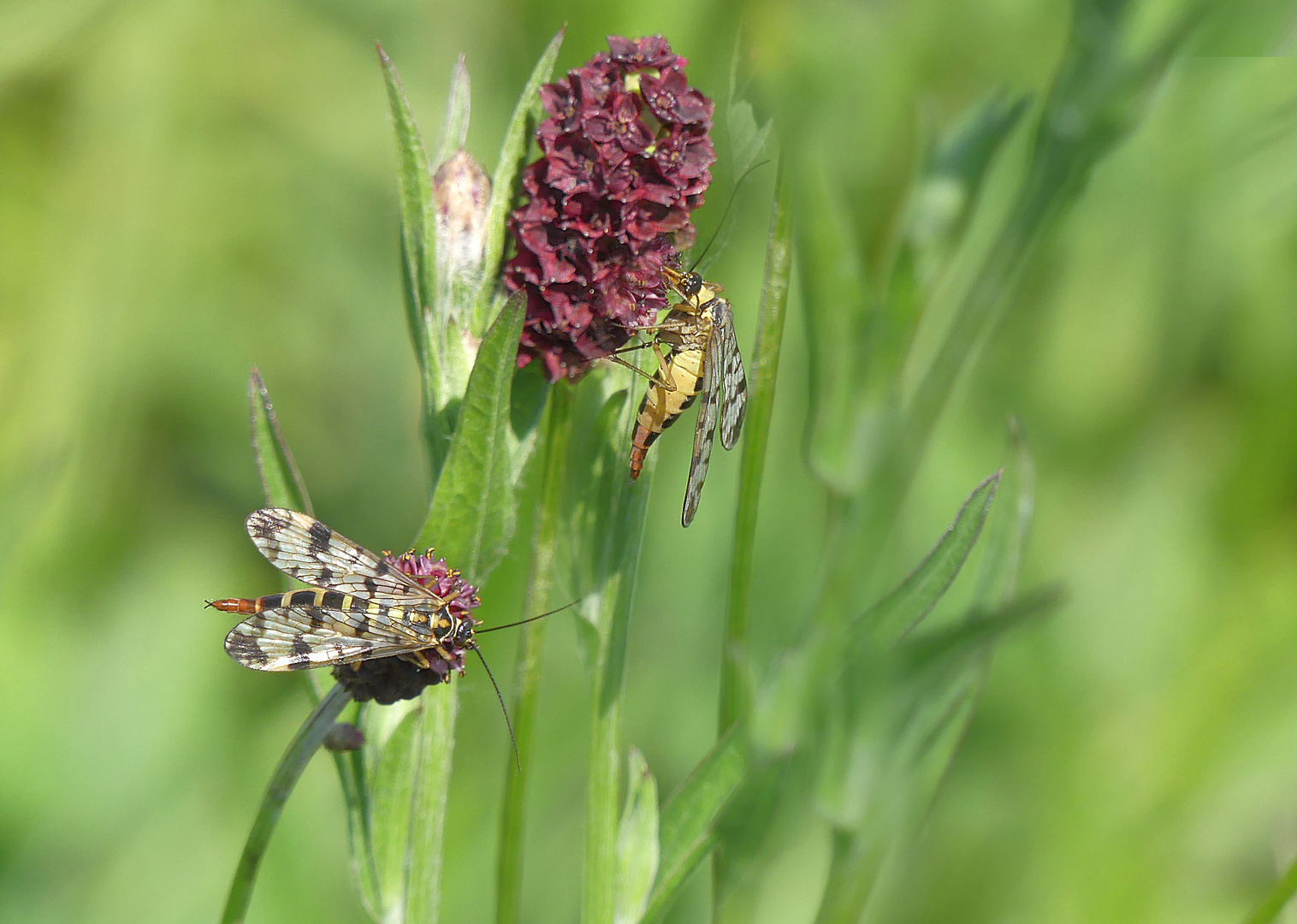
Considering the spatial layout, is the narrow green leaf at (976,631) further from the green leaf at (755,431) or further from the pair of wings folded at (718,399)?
the pair of wings folded at (718,399)

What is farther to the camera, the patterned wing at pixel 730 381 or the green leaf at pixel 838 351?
the patterned wing at pixel 730 381

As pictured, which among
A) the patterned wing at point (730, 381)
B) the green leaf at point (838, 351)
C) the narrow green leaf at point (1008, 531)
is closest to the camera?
the green leaf at point (838, 351)

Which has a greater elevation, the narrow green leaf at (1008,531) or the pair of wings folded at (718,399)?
the pair of wings folded at (718,399)

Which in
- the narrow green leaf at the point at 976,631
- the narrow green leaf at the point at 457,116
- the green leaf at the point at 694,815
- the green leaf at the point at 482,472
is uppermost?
the narrow green leaf at the point at 457,116

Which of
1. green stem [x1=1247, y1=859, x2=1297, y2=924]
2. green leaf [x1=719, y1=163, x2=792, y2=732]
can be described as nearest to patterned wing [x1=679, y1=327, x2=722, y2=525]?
green leaf [x1=719, y1=163, x2=792, y2=732]

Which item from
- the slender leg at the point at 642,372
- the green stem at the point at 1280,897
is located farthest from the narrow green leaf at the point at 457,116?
the green stem at the point at 1280,897

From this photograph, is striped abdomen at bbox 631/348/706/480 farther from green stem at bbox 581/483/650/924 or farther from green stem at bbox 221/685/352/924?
green stem at bbox 221/685/352/924
